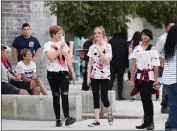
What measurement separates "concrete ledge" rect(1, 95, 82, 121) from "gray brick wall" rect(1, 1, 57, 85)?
16.2 ft

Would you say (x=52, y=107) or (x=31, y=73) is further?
(x=31, y=73)

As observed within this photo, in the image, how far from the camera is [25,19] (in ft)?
54.3

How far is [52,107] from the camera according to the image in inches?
423

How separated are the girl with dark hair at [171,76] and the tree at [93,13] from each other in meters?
11.0

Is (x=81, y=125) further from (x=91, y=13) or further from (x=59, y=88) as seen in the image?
(x=91, y=13)

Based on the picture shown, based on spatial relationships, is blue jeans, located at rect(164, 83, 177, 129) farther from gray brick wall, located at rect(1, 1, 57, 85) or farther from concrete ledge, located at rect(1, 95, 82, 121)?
gray brick wall, located at rect(1, 1, 57, 85)

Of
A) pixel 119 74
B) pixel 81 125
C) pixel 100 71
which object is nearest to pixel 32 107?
pixel 81 125

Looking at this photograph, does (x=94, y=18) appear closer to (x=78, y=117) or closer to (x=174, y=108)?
(x=78, y=117)

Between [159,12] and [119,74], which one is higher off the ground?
[159,12]

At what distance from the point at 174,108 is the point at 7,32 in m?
8.26

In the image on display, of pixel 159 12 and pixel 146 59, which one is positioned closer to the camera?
pixel 146 59

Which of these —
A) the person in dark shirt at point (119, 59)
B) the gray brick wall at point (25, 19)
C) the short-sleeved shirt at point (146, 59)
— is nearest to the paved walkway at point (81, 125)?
the short-sleeved shirt at point (146, 59)

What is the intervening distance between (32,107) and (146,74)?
8.22 feet

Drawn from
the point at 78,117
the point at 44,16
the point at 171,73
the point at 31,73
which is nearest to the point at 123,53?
the point at 44,16
